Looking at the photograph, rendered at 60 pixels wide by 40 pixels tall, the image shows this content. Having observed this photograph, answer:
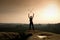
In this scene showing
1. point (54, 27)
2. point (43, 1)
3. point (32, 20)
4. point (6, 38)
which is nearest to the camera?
point (6, 38)

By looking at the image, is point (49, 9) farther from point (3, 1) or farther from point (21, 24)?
point (3, 1)

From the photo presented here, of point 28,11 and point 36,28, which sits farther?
point 28,11

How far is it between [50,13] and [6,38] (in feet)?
5.82

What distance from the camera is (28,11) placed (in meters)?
3.45

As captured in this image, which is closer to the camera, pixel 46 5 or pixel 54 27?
A: pixel 54 27

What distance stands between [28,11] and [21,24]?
43 cm

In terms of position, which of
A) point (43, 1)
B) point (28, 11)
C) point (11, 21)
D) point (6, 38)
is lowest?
point (6, 38)

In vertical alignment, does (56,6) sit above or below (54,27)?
above

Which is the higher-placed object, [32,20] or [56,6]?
[56,6]

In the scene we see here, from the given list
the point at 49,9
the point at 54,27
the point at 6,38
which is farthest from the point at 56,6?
the point at 6,38

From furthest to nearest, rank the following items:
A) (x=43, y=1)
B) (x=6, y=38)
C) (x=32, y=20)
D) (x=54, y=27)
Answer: (x=43, y=1) < (x=32, y=20) < (x=54, y=27) < (x=6, y=38)

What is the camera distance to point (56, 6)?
11.8 ft

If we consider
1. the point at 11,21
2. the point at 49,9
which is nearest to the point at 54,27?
the point at 49,9

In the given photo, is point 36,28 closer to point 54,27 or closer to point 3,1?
point 54,27
